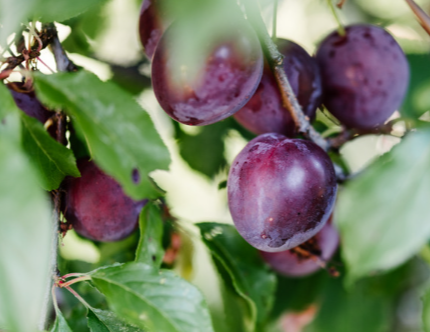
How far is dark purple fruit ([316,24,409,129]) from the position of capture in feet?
2.34

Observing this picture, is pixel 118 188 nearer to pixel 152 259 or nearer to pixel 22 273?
pixel 152 259

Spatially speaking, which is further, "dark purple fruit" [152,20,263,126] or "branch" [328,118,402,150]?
"branch" [328,118,402,150]

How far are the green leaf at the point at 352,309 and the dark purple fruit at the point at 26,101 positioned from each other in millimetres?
779

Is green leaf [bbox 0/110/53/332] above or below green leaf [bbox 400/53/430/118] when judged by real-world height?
above

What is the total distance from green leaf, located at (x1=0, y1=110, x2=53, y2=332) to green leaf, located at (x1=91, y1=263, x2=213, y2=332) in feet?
0.69

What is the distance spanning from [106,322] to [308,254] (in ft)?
1.25

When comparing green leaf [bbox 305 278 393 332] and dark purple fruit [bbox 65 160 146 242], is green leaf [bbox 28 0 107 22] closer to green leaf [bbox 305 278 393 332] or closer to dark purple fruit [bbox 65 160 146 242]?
dark purple fruit [bbox 65 160 146 242]

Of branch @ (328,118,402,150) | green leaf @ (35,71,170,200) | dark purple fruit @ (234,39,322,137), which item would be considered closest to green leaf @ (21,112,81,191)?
green leaf @ (35,71,170,200)

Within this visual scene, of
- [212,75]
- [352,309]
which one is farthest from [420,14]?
[352,309]

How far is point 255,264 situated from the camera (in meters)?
0.77

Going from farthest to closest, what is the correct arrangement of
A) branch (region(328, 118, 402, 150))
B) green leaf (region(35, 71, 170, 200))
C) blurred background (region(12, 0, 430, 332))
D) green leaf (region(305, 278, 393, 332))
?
green leaf (region(305, 278, 393, 332)) → blurred background (region(12, 0, 430, 332)) → branch (region(328, 118, 402, 150)) → green leaf (region(35, 71, 170, 200))

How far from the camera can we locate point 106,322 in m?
0.56

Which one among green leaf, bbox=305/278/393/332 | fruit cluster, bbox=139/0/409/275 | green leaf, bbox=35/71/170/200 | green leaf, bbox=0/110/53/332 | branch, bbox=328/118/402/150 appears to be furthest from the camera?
green leaf, bbox=305/278/393/332

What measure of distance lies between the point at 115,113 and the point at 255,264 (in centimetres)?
48
